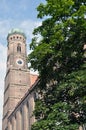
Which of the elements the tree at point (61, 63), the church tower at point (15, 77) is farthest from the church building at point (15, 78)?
the tree at point (61, 63)

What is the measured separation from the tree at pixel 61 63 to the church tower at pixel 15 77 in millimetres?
59446

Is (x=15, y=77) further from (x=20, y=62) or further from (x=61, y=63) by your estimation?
(x=61, y=63)

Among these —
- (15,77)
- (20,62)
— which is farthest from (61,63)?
(20,62)

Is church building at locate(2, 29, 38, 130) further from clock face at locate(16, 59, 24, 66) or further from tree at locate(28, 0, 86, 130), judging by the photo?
tree at locate(28, 0, 86, 130)

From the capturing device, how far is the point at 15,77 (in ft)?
264

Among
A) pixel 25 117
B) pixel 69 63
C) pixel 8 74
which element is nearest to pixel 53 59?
pixel 69 63

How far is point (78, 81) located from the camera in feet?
56.0

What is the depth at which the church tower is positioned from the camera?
259 ft

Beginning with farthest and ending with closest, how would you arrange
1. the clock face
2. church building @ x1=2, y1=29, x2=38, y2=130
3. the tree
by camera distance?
the clock face
church building @ x1=2, y1=29, x2=38, y2=130
the tree

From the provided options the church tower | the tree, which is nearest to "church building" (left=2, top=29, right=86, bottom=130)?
the church tower

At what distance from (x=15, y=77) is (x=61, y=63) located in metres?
62.6

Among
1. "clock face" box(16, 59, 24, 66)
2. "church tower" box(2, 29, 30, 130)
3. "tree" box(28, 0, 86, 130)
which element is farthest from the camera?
"clock face" box(16, 59, 24, 66)

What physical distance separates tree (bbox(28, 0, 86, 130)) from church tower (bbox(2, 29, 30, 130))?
2340 inches

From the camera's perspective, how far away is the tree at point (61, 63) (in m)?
17.2
